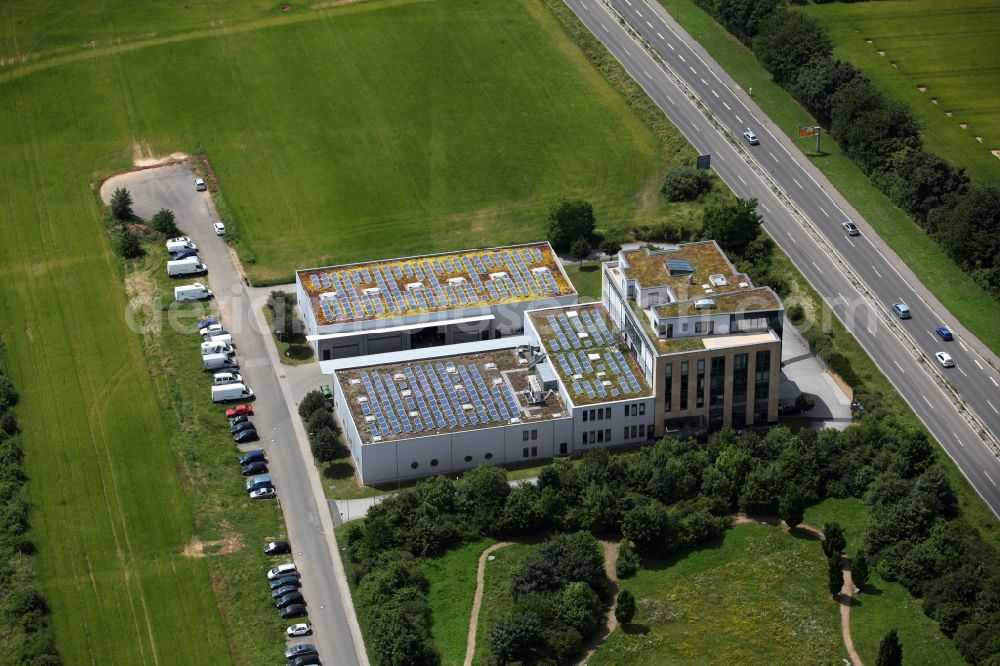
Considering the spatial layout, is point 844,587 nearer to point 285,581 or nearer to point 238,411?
point 285,581

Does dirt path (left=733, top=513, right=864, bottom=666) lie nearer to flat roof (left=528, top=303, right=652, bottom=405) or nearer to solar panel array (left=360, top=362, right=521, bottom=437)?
flat roof (left=528, top=303, right=652, bottom=405)

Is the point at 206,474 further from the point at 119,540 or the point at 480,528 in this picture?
the point at 480,528

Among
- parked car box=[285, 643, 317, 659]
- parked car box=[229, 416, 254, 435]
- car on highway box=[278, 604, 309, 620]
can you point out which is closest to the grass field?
parked car box=[285, 643, 317, 659]

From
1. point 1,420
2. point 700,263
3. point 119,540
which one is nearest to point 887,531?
point 700,263

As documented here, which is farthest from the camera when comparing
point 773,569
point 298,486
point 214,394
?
point 214,394

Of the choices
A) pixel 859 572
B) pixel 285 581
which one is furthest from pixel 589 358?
pixel 285 581
